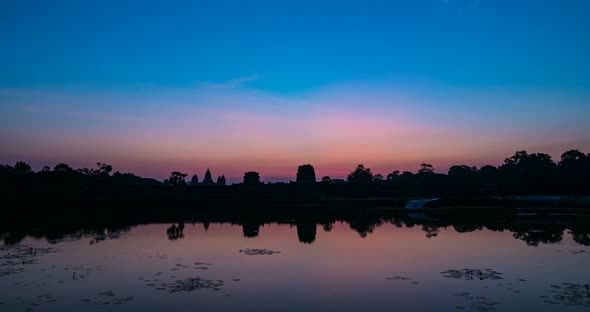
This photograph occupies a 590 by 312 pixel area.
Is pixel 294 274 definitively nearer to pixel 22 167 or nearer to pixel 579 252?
pixel 579 252

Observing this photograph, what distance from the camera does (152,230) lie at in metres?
38.6

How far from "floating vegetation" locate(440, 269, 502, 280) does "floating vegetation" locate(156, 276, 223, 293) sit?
29.6 ft

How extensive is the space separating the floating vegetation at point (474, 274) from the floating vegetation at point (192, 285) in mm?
9020

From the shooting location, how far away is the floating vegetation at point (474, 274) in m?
18.9

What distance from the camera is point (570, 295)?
1587cm

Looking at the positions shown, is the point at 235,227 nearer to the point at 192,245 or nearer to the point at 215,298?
the point at 192,245

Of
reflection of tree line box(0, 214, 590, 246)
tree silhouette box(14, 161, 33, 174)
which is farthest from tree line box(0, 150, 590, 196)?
reflection of tree line box(0, 214, 590, 246)

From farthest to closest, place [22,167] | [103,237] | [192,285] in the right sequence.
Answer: [22,167] < [103,237] < [192,285]

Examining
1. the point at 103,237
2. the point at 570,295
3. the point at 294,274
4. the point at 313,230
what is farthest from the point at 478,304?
the point at 103,237

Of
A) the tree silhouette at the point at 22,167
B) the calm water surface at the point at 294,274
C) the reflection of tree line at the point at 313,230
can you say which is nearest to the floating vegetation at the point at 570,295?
the calm water surface at the point at 294,274

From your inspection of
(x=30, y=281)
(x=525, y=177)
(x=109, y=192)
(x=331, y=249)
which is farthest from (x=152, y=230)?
(x=525, y=177)

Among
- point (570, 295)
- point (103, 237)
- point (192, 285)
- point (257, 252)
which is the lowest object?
point (570, 295)

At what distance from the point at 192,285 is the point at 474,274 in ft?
36.0

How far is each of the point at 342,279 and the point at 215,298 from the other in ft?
18.0
